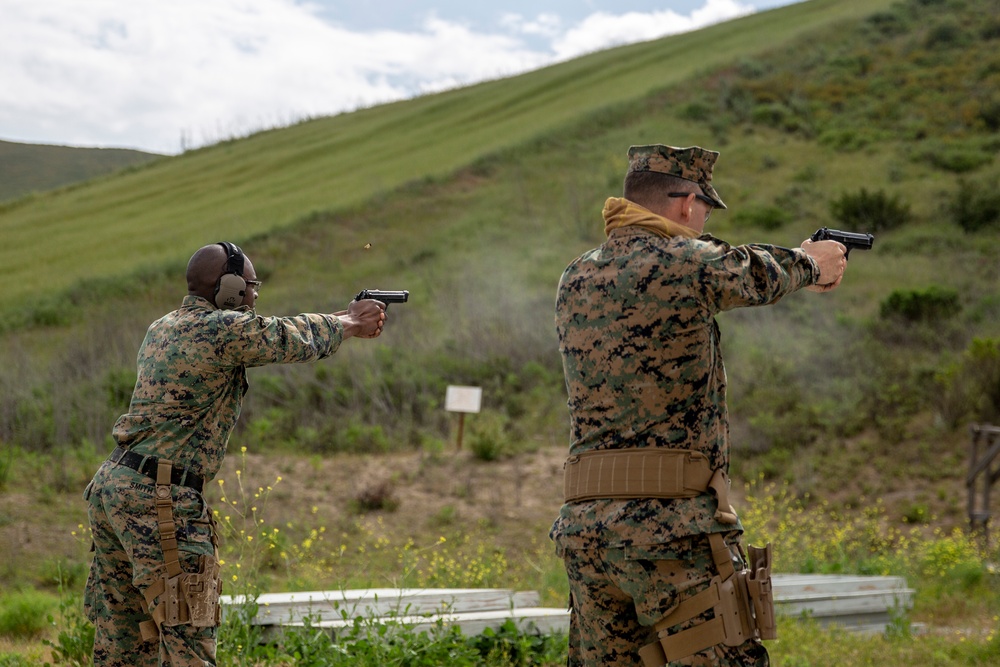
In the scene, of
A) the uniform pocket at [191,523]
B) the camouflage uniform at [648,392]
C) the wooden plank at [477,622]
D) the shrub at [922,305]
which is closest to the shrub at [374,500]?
the wooden plank at [477,622]

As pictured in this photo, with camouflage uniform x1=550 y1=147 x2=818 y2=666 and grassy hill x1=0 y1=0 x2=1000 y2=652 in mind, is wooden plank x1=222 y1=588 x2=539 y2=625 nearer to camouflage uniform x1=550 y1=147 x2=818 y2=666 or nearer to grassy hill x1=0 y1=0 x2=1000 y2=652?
grassy hill x1=0 y1=0 x2=1000 y2=652

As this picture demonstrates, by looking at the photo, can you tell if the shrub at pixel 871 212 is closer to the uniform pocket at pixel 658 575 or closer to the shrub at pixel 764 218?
the shrub at pixel 764 218

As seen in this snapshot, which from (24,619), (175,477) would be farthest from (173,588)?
(24,619)

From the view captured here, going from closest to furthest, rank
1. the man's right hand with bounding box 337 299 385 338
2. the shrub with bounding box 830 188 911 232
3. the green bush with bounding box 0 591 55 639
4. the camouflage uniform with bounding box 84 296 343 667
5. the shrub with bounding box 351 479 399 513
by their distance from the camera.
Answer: the camouflage uniform with bounding box 84 296 343 667
the man's right hand with bounding box 337 299 385 338
the green bush with bounding box 0 591 55 639
the shrub with bounding box 351 479 399 513
the shrub with bounding box 830 188 911 232

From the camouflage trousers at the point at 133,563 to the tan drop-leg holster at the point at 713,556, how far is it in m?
1.55

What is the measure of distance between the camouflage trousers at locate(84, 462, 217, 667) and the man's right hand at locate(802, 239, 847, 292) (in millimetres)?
2486

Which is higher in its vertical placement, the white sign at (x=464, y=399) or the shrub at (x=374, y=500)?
the white sign at (x=464, y=399)

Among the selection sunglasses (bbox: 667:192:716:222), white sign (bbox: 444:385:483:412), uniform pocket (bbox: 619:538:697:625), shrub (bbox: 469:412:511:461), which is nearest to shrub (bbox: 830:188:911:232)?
shrub (bbox: 469:412:511:461)

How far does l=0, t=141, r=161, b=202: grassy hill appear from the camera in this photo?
5069 cm

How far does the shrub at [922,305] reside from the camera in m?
17.8

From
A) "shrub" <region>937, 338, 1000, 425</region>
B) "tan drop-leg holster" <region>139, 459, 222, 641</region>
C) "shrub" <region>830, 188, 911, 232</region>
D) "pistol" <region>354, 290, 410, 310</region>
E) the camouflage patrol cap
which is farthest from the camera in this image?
"shrub" <region>830, 188, 911, 232</region>

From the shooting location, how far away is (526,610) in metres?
6.12

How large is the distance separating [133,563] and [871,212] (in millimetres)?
26331

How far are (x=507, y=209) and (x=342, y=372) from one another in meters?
18.0
